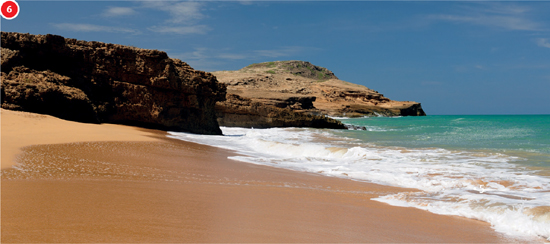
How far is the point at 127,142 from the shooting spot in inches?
325

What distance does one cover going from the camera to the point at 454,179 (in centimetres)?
645

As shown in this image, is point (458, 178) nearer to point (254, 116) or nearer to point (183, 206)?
point (183, 206)

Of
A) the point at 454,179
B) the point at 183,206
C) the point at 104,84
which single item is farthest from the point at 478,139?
the point at 183,206

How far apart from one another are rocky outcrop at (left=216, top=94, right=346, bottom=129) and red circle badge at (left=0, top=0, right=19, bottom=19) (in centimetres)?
1694

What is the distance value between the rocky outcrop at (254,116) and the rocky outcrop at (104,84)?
23.2ft

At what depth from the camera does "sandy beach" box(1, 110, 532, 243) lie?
2.89 meters

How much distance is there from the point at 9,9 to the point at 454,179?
761cm

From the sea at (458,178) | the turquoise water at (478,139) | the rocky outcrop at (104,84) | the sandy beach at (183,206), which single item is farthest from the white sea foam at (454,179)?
the rocky outcrop at (104,84)

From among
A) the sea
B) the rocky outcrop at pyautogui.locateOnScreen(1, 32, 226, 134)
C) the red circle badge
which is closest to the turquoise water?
the sea

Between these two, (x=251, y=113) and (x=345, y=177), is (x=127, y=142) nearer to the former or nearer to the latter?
(x=345, y=177)

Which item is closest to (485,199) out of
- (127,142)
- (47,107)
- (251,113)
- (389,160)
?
(389,160)

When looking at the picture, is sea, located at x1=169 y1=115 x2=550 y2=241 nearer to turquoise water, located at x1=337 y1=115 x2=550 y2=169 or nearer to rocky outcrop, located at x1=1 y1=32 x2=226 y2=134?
turquoise water, located at x1=337 y1=115 x2=550 y2=169

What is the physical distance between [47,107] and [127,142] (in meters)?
4.16

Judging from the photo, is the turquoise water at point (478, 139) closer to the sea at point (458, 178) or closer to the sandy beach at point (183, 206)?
the sea at point (458, 178)
